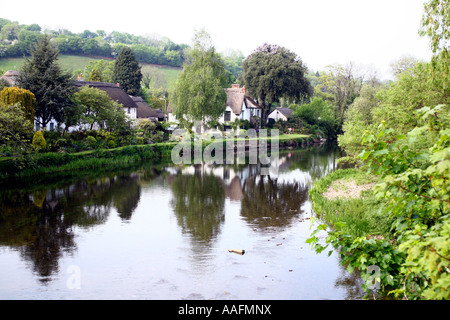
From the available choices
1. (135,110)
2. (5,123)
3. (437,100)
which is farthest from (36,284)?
(135,110)

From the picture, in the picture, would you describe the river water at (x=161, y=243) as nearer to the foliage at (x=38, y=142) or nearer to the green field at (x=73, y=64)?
the foliage at (x=38, y=142)

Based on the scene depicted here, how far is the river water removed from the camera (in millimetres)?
10180

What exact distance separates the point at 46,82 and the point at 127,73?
3224 cm

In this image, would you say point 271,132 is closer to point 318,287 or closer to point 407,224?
point 318,287

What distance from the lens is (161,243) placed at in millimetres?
13844

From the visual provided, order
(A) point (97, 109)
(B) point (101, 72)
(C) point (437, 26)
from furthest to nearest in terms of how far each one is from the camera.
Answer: (B) point (101, 72) < (A) point (97, 109) < (C) point (437, 26)

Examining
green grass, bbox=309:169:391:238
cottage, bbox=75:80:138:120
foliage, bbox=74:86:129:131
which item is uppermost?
cottage, bbox=75:80:138:120

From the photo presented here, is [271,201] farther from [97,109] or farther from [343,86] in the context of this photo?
[343,86]

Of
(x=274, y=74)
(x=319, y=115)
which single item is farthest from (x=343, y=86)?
(x=274, y=74)

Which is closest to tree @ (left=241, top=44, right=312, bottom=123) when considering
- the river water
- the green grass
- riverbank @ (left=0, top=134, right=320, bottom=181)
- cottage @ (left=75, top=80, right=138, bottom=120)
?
riverbank @ (left=0, top=134, right=320, bottom=181)

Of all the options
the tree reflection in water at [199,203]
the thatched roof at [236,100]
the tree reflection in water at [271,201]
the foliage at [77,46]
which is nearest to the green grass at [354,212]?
the tree reflection in water at [271,201]

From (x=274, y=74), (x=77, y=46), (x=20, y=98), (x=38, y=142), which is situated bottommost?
(x=38, y=142)

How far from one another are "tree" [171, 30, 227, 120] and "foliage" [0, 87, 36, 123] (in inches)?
633

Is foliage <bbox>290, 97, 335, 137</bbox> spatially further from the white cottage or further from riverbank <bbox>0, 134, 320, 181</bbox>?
riverbank <bbox>0, 134, 320, 181</bbox>
